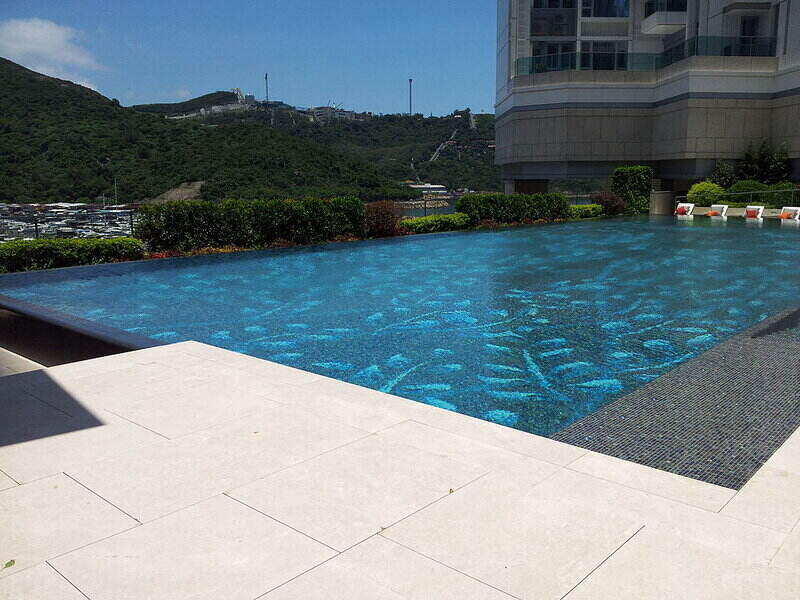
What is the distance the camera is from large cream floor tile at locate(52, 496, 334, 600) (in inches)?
110

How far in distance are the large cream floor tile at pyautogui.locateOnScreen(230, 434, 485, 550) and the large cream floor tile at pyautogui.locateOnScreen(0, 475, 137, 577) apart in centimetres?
69

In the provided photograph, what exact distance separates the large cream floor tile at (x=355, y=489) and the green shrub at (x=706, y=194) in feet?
107

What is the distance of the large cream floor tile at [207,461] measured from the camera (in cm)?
366

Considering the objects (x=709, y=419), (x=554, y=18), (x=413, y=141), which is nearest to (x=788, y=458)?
(x=709, y=419)

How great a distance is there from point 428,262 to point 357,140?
2331 inches

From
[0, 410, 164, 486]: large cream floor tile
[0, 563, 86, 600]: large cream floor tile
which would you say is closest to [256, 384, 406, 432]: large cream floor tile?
[0, 410, 164, 486]: large cream floor tile

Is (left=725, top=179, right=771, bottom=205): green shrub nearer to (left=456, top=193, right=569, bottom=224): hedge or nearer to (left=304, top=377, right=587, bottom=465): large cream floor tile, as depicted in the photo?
(left=456, top=193, right=569, bottom=224): hedge

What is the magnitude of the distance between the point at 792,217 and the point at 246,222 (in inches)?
889

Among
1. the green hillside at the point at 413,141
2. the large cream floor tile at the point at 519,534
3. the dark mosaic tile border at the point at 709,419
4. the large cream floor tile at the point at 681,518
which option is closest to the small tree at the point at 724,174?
the green hillside at the point at 413,141

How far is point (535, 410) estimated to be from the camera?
6199 millimetres

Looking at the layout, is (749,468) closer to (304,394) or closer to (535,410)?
(535,410)

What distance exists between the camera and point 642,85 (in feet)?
129

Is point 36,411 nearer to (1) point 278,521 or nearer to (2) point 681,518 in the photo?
(1) point 278,521


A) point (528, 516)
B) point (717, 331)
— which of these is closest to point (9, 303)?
point (528, 516)
